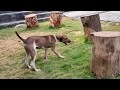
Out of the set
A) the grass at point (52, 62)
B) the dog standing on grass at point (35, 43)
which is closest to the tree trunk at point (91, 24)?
the grass at point (52, 62)

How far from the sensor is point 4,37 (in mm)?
9039

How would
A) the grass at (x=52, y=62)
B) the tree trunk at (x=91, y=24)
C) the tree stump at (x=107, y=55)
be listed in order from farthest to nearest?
the tree trunk at (x=91, y=24) → the grass at (x=52, y=62) → the tree stump at (x=107, y=55)

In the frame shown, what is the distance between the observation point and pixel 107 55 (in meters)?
4.29

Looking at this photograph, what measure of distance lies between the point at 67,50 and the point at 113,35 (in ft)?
7.65

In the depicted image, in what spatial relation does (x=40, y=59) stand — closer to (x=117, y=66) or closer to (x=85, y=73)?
(x=85, y=73)

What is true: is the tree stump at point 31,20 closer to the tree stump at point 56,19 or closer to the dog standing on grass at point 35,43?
the tree stump at point 56,19

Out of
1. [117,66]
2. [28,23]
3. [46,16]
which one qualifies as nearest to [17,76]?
[117,66]

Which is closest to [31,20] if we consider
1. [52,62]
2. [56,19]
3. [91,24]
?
[56,19]

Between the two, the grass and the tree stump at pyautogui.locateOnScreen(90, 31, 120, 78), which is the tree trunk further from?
the tree stump at pyautogui.locateOnScreen(90, 31, 120, 78)

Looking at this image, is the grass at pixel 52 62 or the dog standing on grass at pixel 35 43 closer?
the grass at pixel 52 62

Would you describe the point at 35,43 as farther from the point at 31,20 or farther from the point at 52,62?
the point at 31,20

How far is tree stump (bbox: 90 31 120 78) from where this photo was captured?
4301 millimetres

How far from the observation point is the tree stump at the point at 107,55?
4301 mm
